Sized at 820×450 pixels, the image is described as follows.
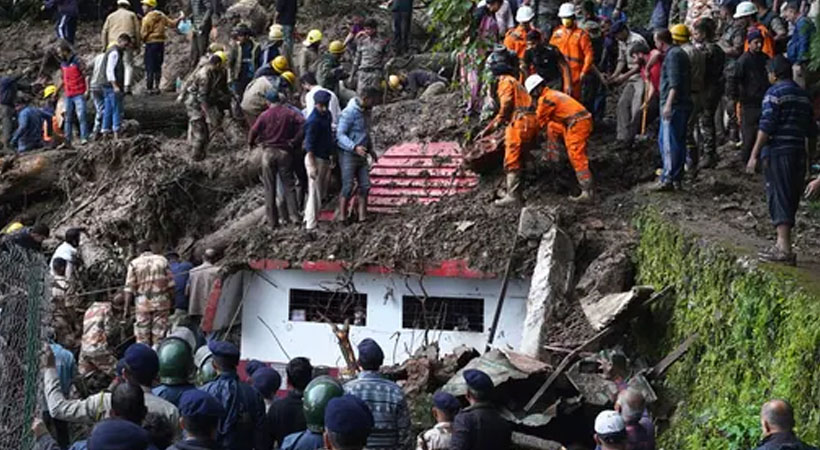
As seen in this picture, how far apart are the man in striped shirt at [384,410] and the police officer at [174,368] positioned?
1.25 metres

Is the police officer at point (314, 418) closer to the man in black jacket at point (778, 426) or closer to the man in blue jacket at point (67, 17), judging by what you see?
the man in black jacket at point (778, 426)

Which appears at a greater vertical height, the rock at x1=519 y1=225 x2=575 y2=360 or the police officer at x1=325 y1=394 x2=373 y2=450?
the police officer at x1=325 y1=394 x2=373 y2=450

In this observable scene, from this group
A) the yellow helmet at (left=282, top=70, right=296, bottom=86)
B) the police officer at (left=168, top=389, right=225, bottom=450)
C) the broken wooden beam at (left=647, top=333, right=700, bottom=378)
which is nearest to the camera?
the police officer at (left=168, top=389, right=225, bottom=450)

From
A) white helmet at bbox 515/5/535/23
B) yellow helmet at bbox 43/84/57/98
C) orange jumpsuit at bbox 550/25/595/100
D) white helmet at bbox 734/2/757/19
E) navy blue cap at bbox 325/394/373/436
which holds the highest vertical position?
white helmet at bbox 734/2/757/19

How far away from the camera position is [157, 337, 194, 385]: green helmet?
990 centimetres

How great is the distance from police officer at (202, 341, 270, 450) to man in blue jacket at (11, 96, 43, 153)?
15415 mm

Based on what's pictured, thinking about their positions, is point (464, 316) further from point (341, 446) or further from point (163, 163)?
point (341, 446)

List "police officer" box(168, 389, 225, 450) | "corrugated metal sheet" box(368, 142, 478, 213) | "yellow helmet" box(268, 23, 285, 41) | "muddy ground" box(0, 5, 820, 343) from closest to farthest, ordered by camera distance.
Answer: "police officer" box(168, 389, 225, 450), "muddy ground" box(0, 5, 820, 343), "corrugated metal sheet" box(368, 142, 478, 213), "yellow helmet" box(268, 23, 285, 41)

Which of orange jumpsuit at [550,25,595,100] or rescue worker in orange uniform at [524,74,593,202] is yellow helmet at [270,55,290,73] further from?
rescue worker in orange uniform at [524,74,593,202]

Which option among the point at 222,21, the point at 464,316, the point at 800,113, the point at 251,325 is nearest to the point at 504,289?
the point at 464,316

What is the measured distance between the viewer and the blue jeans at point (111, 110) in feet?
76.4

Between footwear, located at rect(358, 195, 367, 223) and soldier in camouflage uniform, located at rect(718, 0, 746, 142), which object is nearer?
soldier in camouflage uniform, located at rect(718, 0, 746, 142)

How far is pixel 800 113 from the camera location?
11.9 metres

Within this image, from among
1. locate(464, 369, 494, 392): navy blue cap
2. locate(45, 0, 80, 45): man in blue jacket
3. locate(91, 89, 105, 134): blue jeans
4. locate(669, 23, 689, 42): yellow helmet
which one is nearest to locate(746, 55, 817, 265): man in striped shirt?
locate(464, 369, 494, 392): navy blue cap
